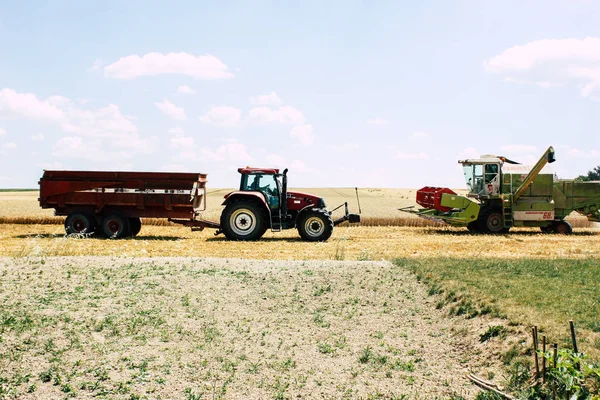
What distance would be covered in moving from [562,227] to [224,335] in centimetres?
1920

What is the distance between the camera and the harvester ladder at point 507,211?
23.0 metres

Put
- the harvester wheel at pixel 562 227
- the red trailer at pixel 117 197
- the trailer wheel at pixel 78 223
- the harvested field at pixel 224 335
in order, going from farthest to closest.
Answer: the harvester wheel at pixel 562 227, the trailer wheel at pixel 78 223, the red trailer at pixel 117 197, the harvested field at pixel 224 335

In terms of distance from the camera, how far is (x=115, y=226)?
66.8 feet

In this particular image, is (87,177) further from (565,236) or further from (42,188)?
(565,236)

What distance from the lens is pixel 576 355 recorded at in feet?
21.2

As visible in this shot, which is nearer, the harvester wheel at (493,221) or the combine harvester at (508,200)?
the combine harvester at (508,200)

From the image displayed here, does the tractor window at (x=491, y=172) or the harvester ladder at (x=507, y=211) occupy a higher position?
the tractor window at (x=491, y=172)

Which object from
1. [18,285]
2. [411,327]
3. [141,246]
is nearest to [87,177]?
[141,246]

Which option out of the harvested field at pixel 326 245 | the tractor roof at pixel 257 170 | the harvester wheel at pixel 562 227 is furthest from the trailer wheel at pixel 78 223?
the harvester wheel at pixel 562 227

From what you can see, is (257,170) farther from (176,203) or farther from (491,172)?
(491,172)

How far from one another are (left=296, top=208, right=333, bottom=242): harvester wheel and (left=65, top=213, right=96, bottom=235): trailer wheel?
22.9 ft

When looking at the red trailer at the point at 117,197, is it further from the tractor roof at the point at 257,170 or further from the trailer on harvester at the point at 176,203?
the tractor roof at the point at 257,170

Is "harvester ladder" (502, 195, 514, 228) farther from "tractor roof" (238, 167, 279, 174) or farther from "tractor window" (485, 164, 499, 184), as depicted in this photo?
"tractor roof" (238, 167, 279, 174)

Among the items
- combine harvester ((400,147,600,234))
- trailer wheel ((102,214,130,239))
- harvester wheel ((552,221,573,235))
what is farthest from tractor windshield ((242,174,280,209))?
harvester wheel ((552,221,573,235))
